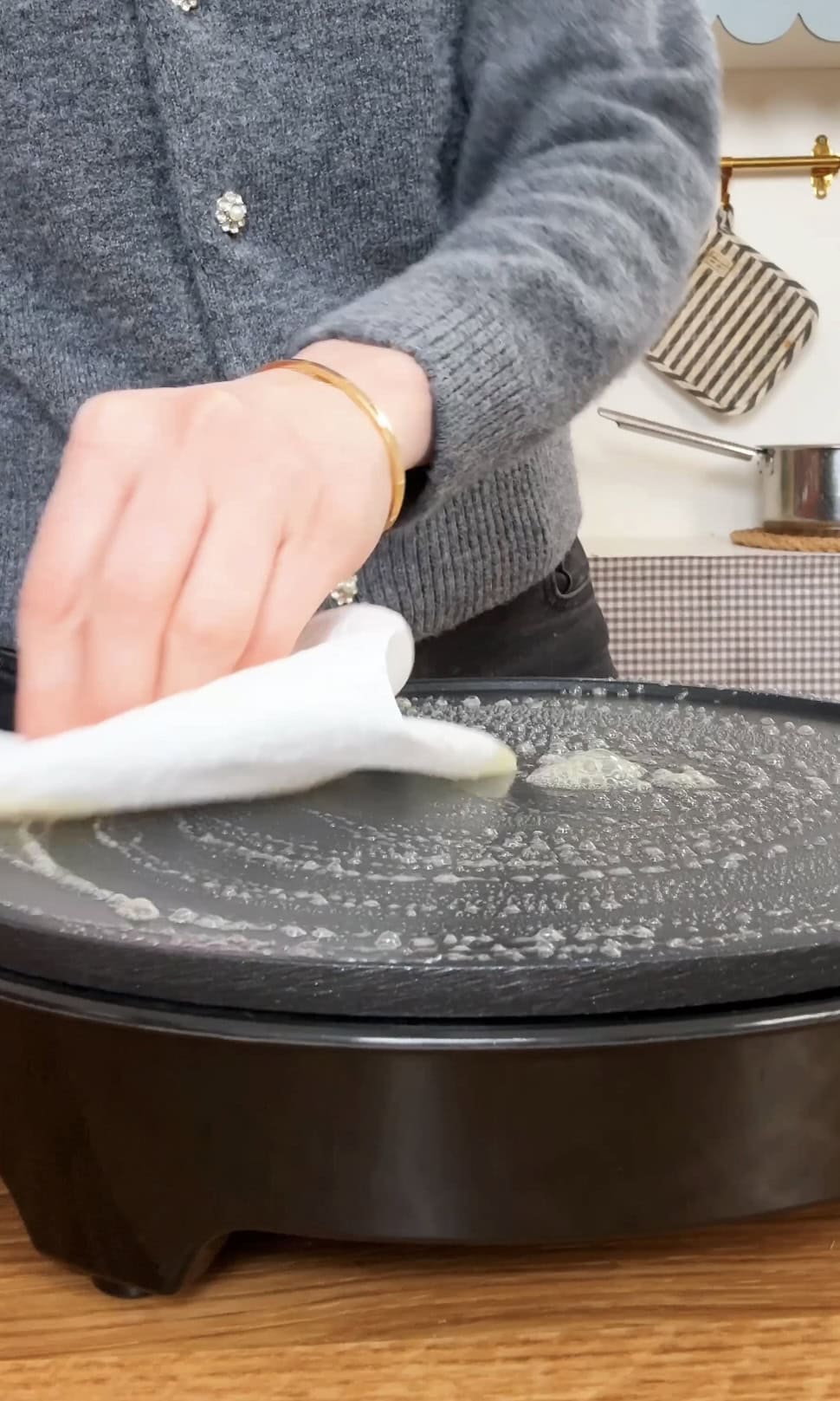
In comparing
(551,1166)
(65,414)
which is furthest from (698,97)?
(551,1166)

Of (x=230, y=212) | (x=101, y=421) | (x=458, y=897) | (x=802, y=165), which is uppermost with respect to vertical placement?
(x=802, y=165)

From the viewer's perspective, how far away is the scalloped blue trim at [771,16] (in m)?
1.53

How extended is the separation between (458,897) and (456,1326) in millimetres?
114

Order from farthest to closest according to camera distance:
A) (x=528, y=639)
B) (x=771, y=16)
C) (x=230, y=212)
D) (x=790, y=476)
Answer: (x=790, y=476) → (x=771, y=16) → (x=528, y=639) → (x=230, y=212)

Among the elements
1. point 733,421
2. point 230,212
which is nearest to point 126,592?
point 230,212

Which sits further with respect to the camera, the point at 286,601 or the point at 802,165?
the point at 802,165

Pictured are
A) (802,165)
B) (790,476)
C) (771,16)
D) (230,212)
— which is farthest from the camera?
(802,165)

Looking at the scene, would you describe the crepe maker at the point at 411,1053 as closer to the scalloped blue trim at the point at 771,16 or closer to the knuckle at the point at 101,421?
the knuckle at the point at 101,421

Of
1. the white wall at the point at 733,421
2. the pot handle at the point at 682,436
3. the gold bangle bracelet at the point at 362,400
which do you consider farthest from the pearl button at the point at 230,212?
the white wall at the point at 733,421

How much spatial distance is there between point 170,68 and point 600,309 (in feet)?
1.01

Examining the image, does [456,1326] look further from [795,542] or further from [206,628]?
[795,542]

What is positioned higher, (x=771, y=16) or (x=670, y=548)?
(x=771, y=16)

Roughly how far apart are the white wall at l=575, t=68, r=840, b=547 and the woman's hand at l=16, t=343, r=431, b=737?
1.40 m

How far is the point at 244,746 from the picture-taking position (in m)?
0.44
